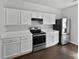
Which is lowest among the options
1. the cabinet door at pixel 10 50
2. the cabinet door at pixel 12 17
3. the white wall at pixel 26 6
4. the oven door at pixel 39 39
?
the cabinet door at pixel 10 50

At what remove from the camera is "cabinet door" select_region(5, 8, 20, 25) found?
277 cm

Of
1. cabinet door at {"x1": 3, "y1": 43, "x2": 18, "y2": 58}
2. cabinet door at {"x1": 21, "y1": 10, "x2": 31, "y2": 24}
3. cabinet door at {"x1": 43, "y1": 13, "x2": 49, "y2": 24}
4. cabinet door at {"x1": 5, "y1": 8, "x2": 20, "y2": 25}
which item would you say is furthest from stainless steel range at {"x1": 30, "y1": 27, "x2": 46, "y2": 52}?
cabinet door at {"x1": 5, "y1": 8, "x2": 20, "y2": 25}

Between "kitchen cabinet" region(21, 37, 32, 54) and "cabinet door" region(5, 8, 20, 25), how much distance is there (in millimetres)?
838

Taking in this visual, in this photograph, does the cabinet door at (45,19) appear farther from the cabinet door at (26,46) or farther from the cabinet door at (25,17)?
the cabinet door at (26,46)

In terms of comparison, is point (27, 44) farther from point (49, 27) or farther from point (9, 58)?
point (49, 27)

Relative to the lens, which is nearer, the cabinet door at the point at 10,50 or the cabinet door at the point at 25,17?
the cabinet door at the point at 10,50

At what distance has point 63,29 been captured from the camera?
4574 millimetres

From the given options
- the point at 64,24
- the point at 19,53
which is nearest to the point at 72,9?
the point at 64,24

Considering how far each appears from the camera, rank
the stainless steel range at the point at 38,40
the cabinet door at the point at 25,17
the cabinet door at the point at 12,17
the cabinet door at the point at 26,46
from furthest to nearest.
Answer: the stainless steel range at the point at 38,40 < the cabinet door at the point at 25,17 < the cabinet door at the point at 26,46 < the cabinet door at the point at 12,17

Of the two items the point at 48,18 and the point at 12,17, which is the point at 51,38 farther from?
the point at 12,17

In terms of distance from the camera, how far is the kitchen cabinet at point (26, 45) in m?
3.01

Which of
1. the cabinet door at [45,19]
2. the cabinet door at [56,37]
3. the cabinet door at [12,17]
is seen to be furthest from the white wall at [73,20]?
the cabinet door at [12,17]

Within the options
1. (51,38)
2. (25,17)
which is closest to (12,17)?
(25,17)

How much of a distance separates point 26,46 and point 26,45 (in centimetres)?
4
